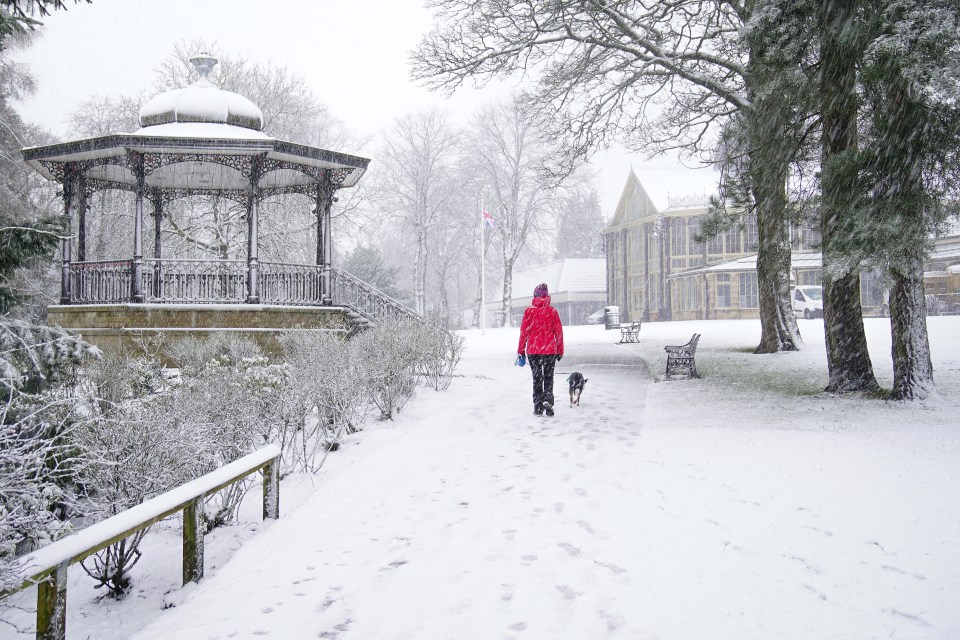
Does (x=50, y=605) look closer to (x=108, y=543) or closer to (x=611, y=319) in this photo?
(x=108, y=543)

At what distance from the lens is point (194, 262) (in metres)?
14.7

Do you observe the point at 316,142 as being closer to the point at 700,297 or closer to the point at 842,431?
the point at 700,297

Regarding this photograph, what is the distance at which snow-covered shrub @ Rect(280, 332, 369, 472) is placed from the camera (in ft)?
21.2

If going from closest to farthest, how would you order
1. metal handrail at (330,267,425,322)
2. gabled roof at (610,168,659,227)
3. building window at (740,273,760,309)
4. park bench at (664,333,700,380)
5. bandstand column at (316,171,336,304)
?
park bench at (664,333,700,380)
bandstand column at (316,171,336,304)
metal handrail at (330,267,425,322)
building window at (740,273,760,309)
gabled roof at (610,168,659,227)

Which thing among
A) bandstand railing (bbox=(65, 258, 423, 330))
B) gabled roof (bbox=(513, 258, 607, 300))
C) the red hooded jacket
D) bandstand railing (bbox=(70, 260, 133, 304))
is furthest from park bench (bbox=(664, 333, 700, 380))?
gabled roof (bbox=(513, 258, 607, 300))

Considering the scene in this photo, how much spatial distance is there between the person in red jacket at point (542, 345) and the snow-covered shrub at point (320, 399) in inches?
94.8

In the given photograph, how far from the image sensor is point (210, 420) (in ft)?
18.2

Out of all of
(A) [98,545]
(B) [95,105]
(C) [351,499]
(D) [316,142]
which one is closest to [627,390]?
(C) [351,499]

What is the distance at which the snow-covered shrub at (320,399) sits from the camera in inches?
255

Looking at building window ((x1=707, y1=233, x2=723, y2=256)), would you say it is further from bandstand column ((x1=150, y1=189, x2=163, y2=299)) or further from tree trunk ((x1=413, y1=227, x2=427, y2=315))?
bandstand column ((x1=150, y1=189, x2=163, y2=299))

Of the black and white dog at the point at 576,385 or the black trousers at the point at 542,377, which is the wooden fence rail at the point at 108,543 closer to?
the black trousers at the point at 542,377

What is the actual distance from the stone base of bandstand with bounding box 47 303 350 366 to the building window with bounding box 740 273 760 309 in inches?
1106

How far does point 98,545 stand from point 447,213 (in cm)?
4157

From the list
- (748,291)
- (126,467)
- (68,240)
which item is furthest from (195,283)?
(748,291)
